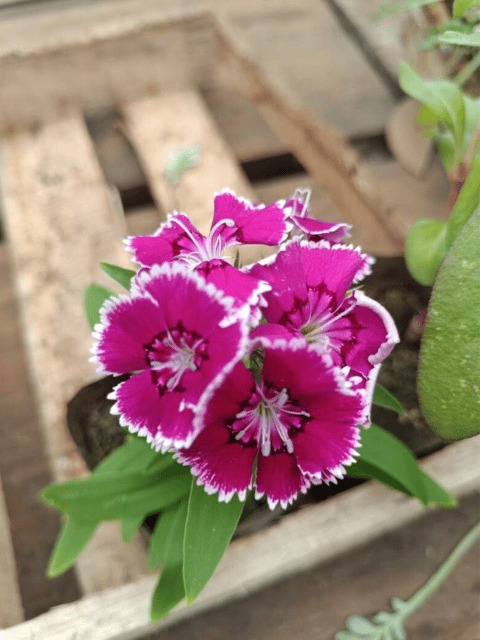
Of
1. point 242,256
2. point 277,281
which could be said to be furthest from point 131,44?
point 277,281

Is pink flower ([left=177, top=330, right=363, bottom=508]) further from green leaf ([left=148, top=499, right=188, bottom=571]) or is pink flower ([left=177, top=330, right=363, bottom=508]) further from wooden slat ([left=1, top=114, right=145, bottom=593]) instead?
wooden slat ([left=1, top=114, right=145, bottom=593])

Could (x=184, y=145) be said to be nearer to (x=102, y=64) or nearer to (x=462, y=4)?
(x=102, y=64)

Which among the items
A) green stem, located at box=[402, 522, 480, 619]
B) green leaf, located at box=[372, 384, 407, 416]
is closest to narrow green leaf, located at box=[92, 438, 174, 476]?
green leaf, located at box=[372, 384, 407, 416]

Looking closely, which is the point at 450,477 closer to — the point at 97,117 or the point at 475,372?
A: the point at 475,372

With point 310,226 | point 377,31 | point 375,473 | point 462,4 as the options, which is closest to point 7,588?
point 375,473

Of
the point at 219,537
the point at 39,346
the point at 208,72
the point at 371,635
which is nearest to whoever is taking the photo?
the point at 219,537

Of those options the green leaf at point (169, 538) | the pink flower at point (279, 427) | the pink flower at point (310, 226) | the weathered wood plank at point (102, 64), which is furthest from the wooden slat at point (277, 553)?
the weathered wood plank at point (102, 64)

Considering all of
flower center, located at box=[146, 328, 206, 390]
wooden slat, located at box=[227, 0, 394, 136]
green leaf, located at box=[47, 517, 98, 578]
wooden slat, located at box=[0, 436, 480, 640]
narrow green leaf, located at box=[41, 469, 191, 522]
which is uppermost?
wooden slat, located at box=[227, 0, 394, 136]
